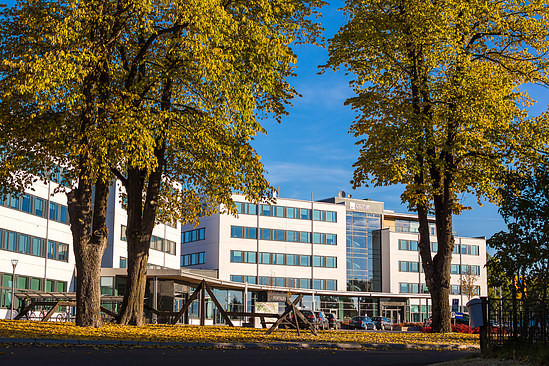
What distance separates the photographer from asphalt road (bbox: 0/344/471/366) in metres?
12.6

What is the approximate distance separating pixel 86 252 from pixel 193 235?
231 feet

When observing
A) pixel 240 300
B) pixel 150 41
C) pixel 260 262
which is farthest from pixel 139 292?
pixel 260 262

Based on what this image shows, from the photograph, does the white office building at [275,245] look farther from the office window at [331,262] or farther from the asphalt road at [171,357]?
the asphalt road at [171,357]

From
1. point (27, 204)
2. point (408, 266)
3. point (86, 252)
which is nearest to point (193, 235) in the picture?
point (408, 266)

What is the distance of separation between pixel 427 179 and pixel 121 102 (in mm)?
12764

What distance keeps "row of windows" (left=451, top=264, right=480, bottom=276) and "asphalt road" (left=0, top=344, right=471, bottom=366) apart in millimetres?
91483

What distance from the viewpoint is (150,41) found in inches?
888

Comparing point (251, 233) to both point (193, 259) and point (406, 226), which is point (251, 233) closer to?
point (193, 259)

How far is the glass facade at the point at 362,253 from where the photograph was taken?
98250mm

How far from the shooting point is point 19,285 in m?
54.5

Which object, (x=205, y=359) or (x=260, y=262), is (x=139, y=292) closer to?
(x=205, y=359)

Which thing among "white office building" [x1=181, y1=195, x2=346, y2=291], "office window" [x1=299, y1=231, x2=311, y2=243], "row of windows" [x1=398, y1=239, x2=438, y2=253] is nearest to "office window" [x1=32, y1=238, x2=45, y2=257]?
"white office building" [x1=181, y1=195, x2=346, y2=291]

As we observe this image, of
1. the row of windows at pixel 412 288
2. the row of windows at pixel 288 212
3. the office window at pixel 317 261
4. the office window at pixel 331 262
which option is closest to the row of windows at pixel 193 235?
the row of windows at pixel 288 212

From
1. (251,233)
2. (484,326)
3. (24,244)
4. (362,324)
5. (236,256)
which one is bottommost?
(362,324)
